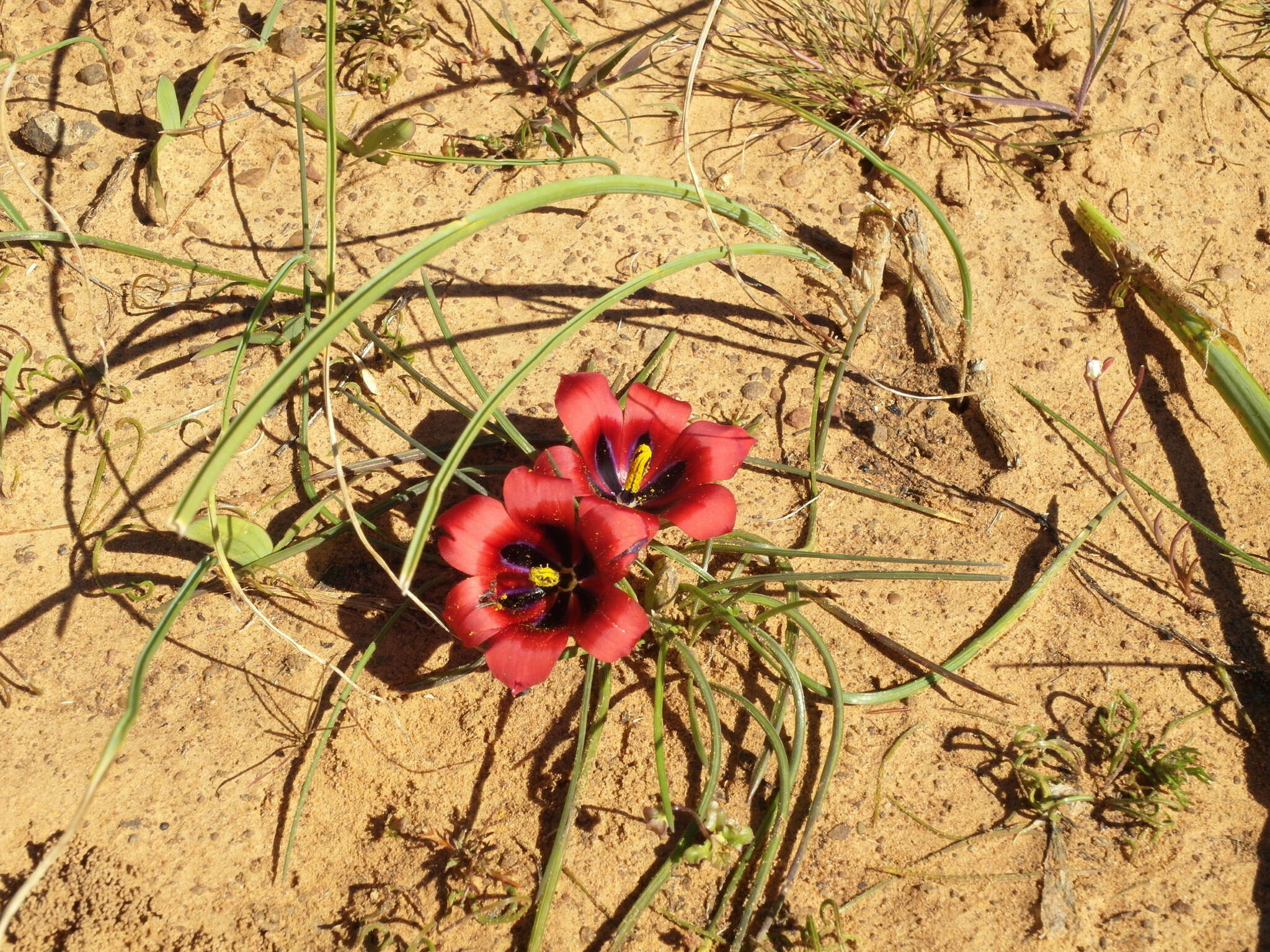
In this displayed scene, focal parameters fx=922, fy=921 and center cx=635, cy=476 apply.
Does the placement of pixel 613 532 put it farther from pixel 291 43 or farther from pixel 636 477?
pixel 291 43

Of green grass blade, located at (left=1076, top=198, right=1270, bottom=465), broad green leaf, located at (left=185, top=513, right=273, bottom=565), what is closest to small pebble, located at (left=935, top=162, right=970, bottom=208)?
green grass blade, located at (left=1076, top=198, right=1270, bottom=465)

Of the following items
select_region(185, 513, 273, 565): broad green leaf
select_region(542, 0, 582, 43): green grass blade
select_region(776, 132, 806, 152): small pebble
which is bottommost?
select_region(185, 513, 273, 565): broad green leaf

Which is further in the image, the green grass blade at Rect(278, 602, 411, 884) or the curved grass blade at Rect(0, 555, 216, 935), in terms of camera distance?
the green grass blade at Rect(278, 602, 411, 884)

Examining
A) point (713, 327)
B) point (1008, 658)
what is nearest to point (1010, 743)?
point (1008, 658)

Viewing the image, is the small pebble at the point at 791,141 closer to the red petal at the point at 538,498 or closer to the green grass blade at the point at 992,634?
the green grass blade at the point at 992,634

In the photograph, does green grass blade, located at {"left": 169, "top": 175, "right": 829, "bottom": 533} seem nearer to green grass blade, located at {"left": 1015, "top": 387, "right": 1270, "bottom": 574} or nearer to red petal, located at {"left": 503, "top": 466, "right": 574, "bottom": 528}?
red petal, located at {"left": 503, "top": 466, "right": 574, "bottom": 528}

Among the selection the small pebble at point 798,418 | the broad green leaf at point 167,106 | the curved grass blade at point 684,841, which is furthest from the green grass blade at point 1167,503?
the broad green leaf at point 167,106

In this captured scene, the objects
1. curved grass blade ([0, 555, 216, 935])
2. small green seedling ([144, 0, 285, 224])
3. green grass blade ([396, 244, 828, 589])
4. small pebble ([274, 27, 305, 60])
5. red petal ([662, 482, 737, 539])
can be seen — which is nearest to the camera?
curved grass blade ([0, 555, 216, 935])
